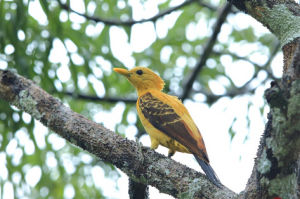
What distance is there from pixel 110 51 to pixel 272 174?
3894 millimetres

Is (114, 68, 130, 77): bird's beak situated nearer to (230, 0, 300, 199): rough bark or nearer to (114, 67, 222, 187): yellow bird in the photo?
(114, 67, 222, 187): yellow bird

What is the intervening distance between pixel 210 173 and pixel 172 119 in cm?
144

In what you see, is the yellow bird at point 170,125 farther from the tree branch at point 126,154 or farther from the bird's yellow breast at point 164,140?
the tree branch at point 126,154

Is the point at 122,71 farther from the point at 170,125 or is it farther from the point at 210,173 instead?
the point at 210,173

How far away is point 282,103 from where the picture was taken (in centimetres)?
269

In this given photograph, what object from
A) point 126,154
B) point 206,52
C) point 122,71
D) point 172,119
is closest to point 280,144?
point 126,154

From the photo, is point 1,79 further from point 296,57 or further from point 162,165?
point 296,57

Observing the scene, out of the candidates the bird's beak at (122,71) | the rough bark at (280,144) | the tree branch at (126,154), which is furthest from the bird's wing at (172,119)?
the rough bark at (280,144)

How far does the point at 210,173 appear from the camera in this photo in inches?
155

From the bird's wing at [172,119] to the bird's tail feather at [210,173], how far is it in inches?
4.1

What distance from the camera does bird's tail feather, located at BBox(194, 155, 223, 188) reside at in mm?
3631

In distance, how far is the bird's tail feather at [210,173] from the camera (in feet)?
11.9

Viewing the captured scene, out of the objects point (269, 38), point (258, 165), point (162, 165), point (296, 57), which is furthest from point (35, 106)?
point (269, 38)

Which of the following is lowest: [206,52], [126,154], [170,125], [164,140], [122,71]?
[126,154]
